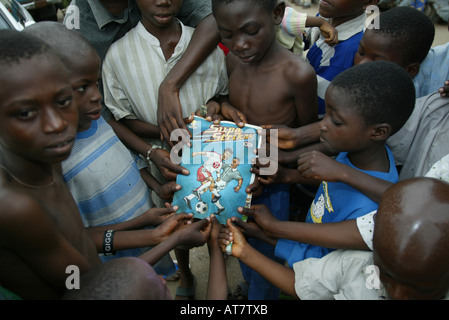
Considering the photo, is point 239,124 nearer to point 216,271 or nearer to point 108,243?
point 216,271

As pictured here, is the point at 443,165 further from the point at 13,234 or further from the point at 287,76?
the point at 13,234

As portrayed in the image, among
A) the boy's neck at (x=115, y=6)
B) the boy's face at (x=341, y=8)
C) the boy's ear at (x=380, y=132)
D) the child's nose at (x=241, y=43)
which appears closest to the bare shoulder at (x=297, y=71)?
the child's nose at (x=241, y=43)

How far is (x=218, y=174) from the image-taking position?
163cm

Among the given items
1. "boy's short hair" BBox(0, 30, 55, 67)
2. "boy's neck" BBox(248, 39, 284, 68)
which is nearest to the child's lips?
"boy's neck" BBox(248, 39, 284, 68)

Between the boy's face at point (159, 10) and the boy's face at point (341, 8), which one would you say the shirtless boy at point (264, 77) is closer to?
the boy's face at point (159, 10)

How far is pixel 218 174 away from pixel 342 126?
60 cm

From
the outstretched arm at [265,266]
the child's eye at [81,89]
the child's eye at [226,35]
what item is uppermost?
the child's eye at [226,35]

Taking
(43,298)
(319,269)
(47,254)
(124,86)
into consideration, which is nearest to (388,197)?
(319,269)

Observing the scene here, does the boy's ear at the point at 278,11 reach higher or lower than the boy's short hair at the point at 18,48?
lower

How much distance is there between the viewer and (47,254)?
1083 mm

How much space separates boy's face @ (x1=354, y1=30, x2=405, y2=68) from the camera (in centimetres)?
176

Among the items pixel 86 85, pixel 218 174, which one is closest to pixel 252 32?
pixel 218 174

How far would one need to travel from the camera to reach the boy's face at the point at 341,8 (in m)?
2.10

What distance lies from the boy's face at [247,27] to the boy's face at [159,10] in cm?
24
